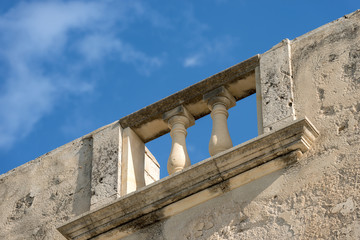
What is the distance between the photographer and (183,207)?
5.88 metres

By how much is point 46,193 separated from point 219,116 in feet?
5.22

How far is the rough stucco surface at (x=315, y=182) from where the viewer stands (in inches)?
207

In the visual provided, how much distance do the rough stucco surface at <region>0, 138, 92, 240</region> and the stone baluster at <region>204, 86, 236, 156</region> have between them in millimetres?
1097

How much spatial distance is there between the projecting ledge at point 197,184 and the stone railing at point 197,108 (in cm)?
31

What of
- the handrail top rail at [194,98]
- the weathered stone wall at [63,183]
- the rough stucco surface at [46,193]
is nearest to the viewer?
the handrail top rail at [194,98]

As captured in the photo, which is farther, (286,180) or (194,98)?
(194,98)

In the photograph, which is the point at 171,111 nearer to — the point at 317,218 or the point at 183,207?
the point at 183,207

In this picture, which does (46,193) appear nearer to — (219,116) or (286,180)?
(219,116)

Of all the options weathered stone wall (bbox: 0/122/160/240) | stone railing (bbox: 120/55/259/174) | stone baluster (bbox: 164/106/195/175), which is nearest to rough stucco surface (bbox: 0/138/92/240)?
weathered stone wall (bbox: 0/122/160/240)

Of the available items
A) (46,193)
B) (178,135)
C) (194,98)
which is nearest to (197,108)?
(194,98)

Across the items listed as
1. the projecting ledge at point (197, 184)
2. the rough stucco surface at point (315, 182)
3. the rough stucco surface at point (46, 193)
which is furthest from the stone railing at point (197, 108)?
the rough stucco surface at point (46, 193)

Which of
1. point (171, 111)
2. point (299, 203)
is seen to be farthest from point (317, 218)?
point (171, 111)

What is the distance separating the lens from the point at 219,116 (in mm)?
6320

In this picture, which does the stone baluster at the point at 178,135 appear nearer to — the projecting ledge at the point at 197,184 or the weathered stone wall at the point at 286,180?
the projecting ledge at the point at 197,184
